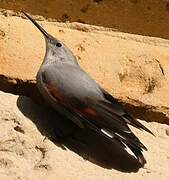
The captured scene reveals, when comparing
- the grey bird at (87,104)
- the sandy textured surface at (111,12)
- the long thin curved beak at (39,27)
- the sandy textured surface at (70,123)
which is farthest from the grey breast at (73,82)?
the sandy textured surface at (111,12)

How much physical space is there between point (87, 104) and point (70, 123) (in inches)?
7.4

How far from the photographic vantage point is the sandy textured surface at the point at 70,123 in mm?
4312

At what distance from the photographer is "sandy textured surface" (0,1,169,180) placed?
170 inches

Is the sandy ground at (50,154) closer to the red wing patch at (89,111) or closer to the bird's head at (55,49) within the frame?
the red wing patch at (89,111)

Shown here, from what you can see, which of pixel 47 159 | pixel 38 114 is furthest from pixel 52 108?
pixel 47 159

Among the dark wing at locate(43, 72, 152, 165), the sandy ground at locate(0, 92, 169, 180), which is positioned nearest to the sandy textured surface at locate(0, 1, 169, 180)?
the sandy ground at locate(0, 92, 169, 180)

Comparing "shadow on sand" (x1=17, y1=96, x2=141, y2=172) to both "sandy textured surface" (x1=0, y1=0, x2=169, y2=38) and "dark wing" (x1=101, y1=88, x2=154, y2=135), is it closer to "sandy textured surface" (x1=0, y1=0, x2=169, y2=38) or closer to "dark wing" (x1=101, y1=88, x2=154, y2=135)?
"dark wing" (x1=101, y1=88, x2=154, y2=135)

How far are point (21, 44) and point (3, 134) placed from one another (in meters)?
0.68

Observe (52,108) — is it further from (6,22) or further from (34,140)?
(6,22)

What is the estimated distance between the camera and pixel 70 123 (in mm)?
4625

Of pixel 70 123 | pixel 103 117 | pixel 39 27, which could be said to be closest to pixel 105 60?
pixel 39 27

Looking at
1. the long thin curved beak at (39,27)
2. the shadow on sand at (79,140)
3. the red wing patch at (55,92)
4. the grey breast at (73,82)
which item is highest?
the long thin curved beak at (39,27)

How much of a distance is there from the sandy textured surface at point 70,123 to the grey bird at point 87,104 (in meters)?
0.10

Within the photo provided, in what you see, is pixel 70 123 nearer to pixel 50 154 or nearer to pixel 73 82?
pixel 73 82
